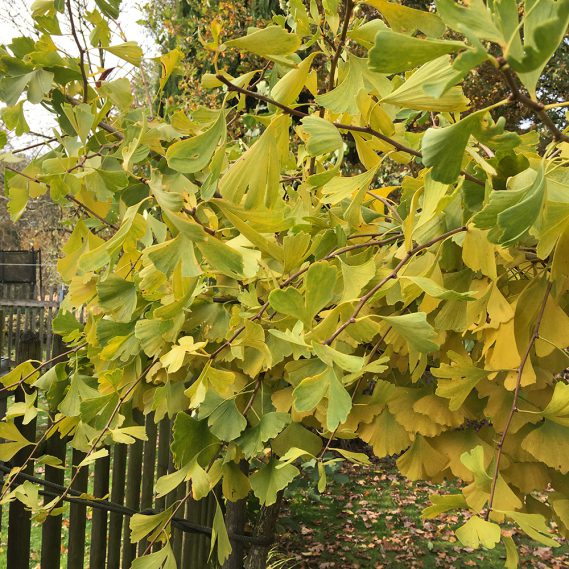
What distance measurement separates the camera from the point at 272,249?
2.09 feet

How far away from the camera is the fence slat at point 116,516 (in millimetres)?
1925

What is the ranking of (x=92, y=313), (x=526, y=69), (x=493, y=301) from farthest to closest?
(x=92, y=313) < (x=493, y=301) < (x=526, y=69)

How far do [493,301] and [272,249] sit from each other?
0.81ft

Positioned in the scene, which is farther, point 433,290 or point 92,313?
point 92,313

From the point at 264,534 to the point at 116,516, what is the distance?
63 centimetres

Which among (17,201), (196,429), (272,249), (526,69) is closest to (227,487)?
(196,429)

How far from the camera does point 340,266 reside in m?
0.75

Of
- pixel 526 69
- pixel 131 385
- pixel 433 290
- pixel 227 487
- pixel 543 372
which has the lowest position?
pixel 227 487

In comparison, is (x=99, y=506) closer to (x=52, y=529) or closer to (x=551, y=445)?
(x=52, y=529)

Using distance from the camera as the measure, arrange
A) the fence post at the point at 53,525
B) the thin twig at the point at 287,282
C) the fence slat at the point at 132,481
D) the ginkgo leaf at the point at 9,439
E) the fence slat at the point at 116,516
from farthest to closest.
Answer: the fence slat at the point at 132,481 → the fence slat at the point at 116,516 → the fence post at the point at 53,525 → the ginkgo leaf at the point at 9,439 → the thin twig at the point at 287,282

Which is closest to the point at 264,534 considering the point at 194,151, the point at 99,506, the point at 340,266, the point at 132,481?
the point at 99,506

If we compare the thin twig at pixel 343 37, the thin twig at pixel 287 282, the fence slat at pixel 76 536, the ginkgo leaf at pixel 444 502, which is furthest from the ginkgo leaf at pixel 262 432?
the fence slat at pixel 76 536

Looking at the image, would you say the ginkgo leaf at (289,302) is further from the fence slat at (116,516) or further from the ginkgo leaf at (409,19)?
the fence slat at (116,516)

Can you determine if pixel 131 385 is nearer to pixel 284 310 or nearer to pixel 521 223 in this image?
pixel 284 310
